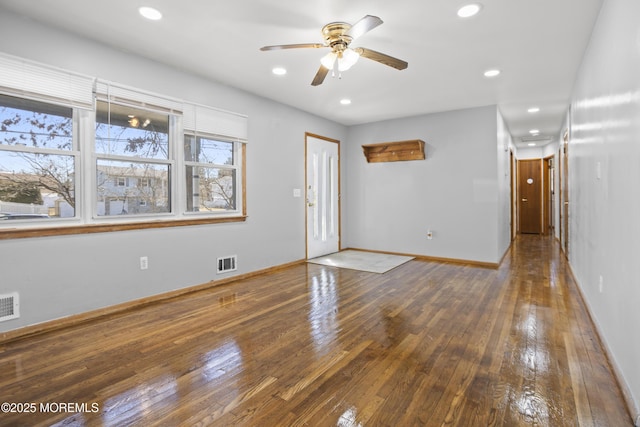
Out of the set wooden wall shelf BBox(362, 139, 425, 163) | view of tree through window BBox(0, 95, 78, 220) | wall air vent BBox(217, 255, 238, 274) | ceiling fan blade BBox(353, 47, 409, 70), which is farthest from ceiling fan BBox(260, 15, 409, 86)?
wooden wall shelf BBox(362, 139, 425, 163)

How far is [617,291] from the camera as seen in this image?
81.7 inches

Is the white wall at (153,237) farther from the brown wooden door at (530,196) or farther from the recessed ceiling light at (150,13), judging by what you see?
the brown wooden door at (530,196)

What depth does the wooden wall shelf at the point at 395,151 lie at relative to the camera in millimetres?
5691

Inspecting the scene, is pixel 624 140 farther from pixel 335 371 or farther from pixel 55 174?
pixel 55 174

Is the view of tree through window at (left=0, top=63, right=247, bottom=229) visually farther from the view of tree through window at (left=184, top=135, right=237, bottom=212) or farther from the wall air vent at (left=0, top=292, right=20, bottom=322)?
the wall air vent at (left=0, top=292, right=20, bottom=322)

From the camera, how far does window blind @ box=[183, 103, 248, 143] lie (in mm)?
3806

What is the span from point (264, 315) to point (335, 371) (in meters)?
1.15

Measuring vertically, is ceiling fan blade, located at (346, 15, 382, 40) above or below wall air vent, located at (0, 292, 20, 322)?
above

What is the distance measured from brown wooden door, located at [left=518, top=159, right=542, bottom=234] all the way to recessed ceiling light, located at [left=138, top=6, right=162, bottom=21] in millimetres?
9742

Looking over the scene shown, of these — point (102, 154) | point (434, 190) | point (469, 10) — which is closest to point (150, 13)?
point (102, 154)

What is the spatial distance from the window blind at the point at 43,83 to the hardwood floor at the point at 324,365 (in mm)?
1955

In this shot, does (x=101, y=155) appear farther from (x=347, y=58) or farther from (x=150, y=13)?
(x=347, y=58)

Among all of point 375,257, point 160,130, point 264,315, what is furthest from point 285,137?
point 264,315

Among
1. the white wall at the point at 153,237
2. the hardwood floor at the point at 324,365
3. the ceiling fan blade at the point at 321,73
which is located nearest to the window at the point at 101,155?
the white wall at the point at 153,237
